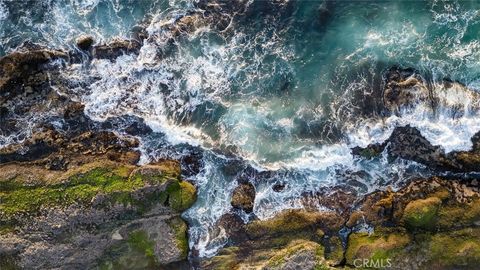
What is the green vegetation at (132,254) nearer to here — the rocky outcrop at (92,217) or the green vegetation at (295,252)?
the rocky outcrop at (92,217)

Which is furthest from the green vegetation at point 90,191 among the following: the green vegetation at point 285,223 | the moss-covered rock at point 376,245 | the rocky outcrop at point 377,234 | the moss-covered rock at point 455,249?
the moss-covered rock at point 455,249

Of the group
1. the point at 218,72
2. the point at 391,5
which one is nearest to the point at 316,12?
Answer: the point at 391,5

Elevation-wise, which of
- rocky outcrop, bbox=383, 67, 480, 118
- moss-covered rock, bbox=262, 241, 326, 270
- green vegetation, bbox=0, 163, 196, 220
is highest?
rocky outcrop, bbox=383, 67, 480, 118

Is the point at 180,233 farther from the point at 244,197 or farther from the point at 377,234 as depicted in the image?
the point at 377,234

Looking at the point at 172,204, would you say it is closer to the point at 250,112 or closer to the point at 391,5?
the point at 250,112

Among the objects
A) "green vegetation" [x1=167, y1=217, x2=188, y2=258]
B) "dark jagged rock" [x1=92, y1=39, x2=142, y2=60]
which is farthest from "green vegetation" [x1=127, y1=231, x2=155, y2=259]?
"dark jagged rock" [x1=92, y1=39, x2=142, y2=60]

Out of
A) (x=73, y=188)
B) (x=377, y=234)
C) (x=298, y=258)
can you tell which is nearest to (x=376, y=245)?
(x=377, y=234)

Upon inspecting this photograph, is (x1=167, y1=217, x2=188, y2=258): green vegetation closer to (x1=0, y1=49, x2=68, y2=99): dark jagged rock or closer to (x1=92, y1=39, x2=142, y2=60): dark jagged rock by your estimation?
(x1=92, y1=39, x2=142, y2=60): dark jagged rock
